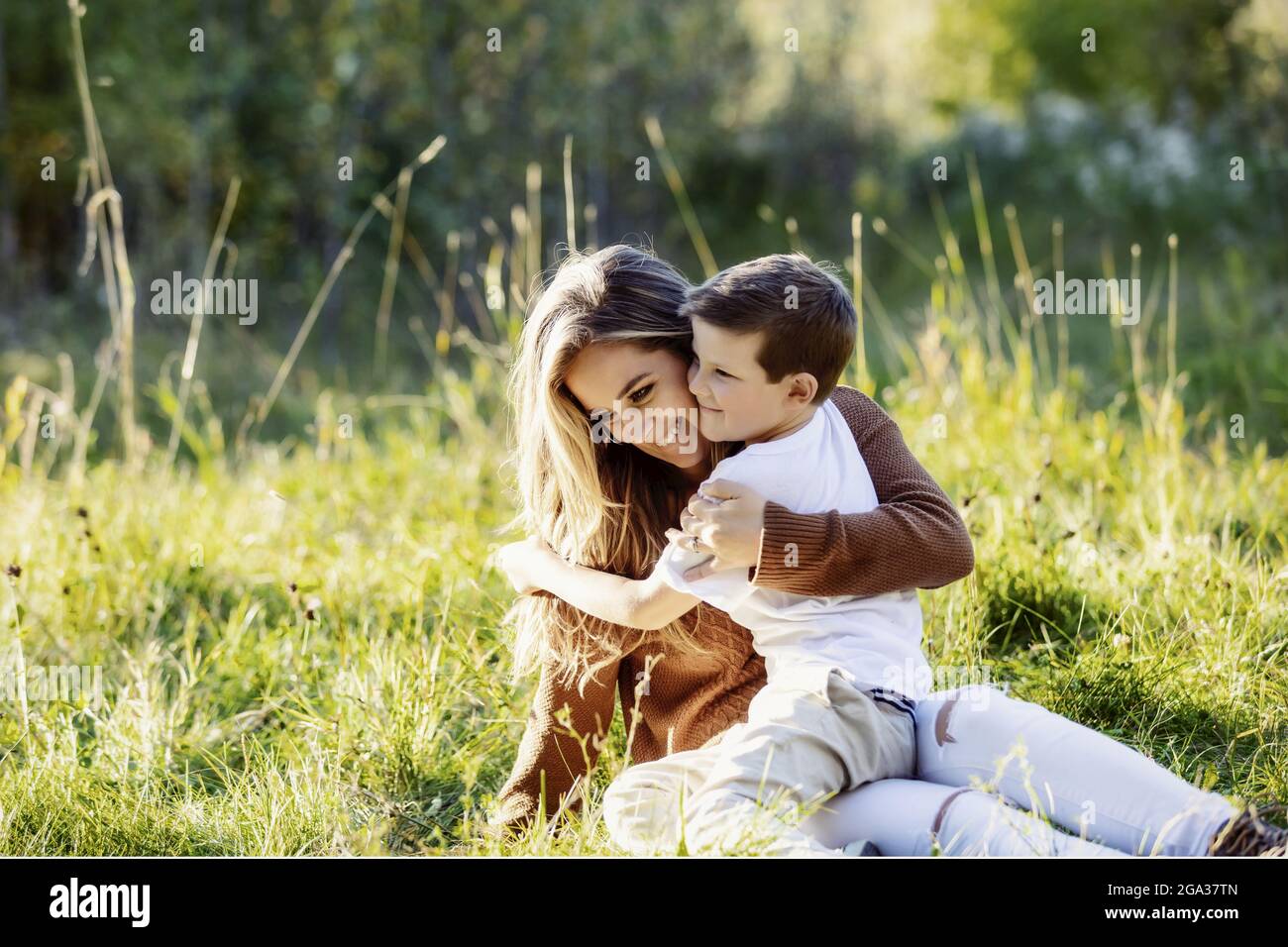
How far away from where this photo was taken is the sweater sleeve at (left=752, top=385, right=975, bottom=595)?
2021 mm

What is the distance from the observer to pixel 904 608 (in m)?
2.19

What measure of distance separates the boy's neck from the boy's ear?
2 centimetres

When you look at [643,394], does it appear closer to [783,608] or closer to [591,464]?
[591,464]

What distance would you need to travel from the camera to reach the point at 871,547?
2053mm

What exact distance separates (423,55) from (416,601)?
18.1 feet

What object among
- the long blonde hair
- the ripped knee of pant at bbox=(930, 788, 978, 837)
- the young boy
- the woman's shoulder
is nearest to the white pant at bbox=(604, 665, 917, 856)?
the young boy

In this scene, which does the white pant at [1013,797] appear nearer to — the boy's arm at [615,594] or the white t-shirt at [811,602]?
the white t-shirt at [811,602]

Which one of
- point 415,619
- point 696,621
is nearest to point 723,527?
point 696,621

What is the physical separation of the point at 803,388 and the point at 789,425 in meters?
0.07

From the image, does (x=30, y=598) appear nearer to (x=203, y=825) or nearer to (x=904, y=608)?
(x=203, y=825)

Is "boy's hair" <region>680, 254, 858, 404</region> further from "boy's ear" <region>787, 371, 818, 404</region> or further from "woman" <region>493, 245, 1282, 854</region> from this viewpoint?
"woman" <region>493, 245, 1282, 854</region>

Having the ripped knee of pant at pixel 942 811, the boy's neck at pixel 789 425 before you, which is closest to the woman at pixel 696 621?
the ripped knee of pant at pixel 942 811

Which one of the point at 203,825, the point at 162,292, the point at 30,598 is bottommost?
the point at 203,825
